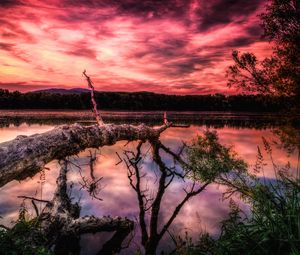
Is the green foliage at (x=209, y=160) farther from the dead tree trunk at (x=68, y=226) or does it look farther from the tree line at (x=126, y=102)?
the tree line at (x=126, y=102)

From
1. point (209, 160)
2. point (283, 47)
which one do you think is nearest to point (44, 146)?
point (209, 160)

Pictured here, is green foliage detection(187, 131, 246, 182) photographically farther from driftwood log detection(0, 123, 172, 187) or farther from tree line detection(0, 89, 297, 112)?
tree line detection(0, 89, 297, 112)

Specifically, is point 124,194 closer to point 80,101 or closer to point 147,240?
point 147,240

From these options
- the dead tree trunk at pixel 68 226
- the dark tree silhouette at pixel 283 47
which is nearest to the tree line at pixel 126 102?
the dark tree silhouette at pixel 283 47

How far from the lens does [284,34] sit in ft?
67.8

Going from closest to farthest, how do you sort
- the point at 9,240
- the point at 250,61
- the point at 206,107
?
the point at 9,240 < the point at 250,61 < the point at 206,107

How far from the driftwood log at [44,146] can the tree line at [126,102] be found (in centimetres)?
8552

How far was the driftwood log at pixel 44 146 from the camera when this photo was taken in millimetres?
4219

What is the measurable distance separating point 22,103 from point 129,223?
10201 cm

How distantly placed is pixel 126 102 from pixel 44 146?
312 ft

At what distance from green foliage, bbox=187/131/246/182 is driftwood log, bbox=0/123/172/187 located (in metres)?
5.50

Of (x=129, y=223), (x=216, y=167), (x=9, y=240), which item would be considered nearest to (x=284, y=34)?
(x=216, y=167)

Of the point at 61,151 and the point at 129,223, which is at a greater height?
the point at 61,151

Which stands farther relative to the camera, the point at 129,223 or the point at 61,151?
the point at 129,223
